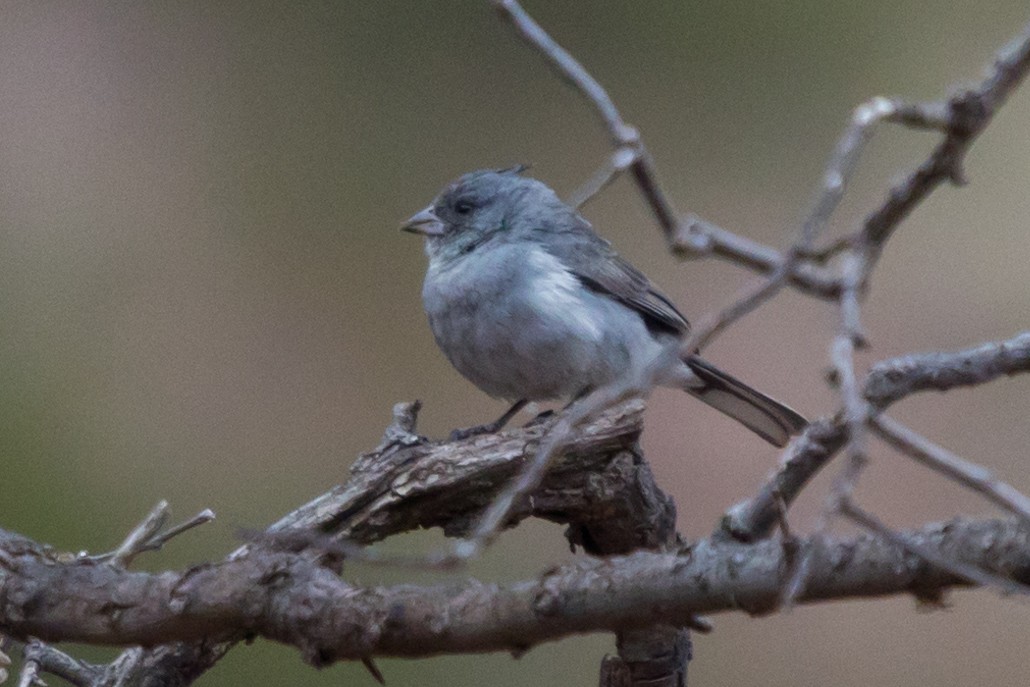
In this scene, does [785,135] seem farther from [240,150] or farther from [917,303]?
[240,150]

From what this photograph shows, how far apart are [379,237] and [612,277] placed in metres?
1.09

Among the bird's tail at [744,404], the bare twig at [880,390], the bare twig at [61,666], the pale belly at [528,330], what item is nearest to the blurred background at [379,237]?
the bird's tail at [744,404]

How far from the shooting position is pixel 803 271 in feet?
3.73

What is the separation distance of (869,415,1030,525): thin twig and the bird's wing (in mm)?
2070

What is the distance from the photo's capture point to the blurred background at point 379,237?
359 cm

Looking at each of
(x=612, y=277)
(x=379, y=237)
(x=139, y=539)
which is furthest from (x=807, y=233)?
(x=379, y=237)

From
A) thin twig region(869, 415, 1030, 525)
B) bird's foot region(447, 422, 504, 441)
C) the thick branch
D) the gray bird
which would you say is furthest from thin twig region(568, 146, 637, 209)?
the gray bird

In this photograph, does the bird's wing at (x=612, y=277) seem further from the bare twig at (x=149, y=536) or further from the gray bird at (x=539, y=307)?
the bare twig at (x=149, y=536)

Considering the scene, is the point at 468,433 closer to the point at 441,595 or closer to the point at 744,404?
the point at 744,404

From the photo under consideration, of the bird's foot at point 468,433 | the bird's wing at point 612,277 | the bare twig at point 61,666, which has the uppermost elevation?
the bird's wing at point 612,277

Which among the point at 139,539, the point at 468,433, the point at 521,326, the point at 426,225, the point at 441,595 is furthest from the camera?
the point at 426,225

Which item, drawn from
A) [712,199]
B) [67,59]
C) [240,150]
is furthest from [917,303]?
[67,59]

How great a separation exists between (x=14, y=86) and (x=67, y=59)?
0.58 ft

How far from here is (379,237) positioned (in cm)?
408
